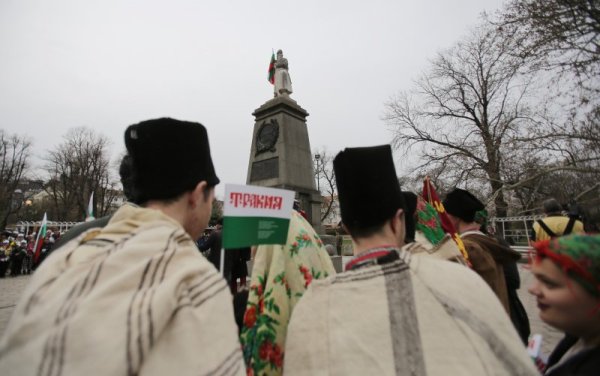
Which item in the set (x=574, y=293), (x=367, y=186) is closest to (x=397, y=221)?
(x=367, y=186)

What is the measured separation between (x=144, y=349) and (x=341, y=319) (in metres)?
0.68

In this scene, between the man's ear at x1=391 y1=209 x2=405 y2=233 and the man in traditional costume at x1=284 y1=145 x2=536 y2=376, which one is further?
the man's ear at x1=391 y1=209 x2=405 y2=233

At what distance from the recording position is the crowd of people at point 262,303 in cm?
83

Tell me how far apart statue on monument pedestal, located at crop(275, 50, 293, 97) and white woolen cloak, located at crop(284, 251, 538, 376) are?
441 inches

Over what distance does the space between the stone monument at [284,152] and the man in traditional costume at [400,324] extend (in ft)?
30.1

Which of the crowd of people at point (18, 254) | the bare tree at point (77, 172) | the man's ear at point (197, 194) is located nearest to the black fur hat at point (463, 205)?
the man's ear at point (197, 194)

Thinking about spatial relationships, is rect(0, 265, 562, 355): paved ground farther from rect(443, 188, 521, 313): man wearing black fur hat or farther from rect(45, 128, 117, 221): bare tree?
rect(45, 128, 117, 221): bare tree

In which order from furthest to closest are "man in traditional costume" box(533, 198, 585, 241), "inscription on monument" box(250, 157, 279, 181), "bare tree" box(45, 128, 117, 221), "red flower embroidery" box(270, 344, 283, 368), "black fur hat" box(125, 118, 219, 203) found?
"bare tree" box(45, 128, 117, 221)
"inscription on monument" box(250, 157, 279, 181)
"man in traditional costume" box(533, 198, 585, 241)
"red flower embroidery" box(270, 344, 283, 368)
"black fur hat" box(125, 118, 219, 203)

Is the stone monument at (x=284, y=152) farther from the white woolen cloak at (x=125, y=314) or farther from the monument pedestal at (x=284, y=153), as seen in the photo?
the white woolen cloak at (x=125, y=314)

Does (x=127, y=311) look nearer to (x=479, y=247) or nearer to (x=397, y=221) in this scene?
(x=397, y=221)

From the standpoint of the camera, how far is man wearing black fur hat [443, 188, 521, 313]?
2.58 m

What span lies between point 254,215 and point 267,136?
9571 millimetres

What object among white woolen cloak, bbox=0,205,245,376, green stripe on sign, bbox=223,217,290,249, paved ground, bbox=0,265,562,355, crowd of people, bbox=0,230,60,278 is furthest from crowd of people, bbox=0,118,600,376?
crowd of people, bbox=0,230,60,278

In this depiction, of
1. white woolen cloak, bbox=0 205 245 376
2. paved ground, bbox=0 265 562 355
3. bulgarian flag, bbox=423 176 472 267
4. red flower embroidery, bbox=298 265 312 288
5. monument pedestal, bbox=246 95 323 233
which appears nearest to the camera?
white woolen cloak, bbox=0 205 245 376
